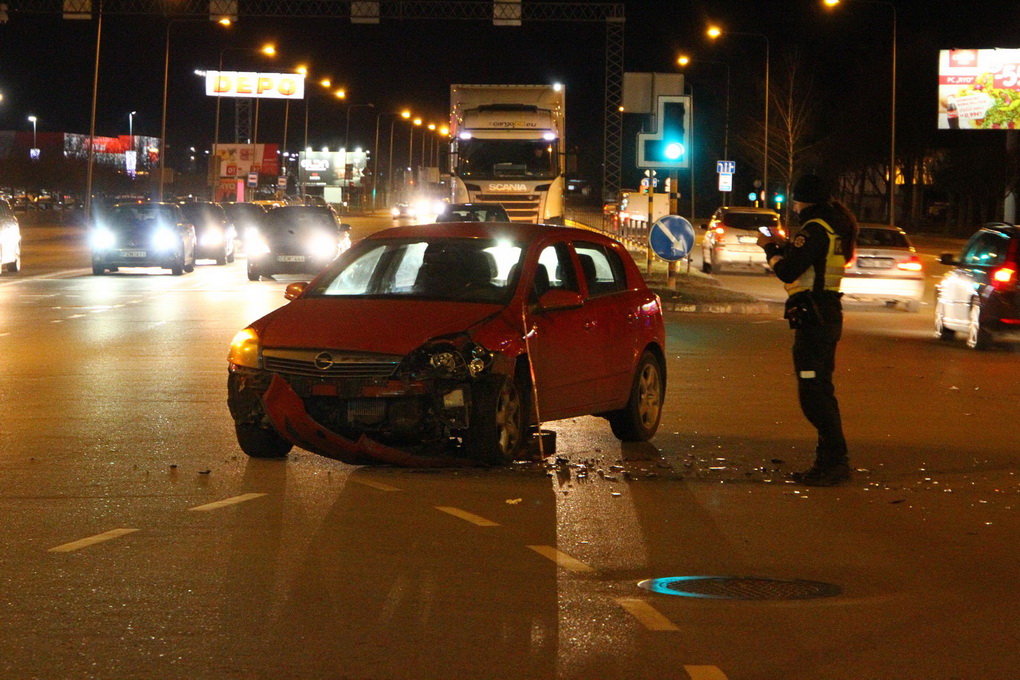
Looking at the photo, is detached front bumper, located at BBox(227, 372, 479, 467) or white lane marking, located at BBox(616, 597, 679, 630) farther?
detached front bumper, located at BBox(227, 372, 479, 467)

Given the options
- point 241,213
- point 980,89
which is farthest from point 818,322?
point 241,213

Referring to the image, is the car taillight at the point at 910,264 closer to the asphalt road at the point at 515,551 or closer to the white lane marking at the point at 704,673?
the asphalt road at the point at 515,551

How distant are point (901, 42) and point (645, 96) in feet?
181

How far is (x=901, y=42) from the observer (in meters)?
80.4

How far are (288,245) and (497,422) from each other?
81.5ft

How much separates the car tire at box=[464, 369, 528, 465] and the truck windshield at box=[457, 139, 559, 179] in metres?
28.7

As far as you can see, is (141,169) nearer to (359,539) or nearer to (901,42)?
(901,42)

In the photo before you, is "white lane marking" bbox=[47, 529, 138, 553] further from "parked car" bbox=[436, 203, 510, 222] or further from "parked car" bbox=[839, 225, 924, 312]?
"parked car" bbox=[436, 203, 510, 222]

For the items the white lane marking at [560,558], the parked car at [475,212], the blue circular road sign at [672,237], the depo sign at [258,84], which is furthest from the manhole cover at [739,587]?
the depo sign at [258,84]

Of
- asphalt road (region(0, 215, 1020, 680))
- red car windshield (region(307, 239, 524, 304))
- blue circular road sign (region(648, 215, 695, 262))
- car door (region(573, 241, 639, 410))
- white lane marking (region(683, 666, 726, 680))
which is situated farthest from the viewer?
blue circular road sign (region(648, 215, 695, 262))

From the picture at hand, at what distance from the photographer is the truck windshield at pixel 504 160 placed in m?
38.0

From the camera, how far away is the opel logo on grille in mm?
9195

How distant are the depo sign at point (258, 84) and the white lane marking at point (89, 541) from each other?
80355mm

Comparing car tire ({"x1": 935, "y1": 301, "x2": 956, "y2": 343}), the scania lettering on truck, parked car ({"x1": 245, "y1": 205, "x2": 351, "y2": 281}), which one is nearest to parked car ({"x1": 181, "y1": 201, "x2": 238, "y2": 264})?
the scania lettering on truck
